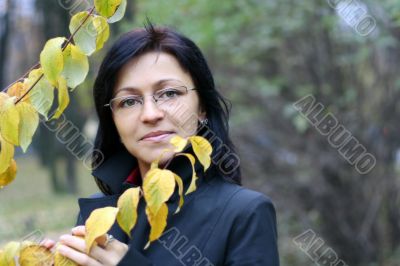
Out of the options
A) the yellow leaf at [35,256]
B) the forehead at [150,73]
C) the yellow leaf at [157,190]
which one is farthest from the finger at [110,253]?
the forehead at [150,73]

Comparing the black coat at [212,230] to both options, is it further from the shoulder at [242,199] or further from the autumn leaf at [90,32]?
the autumn leaf at [90,32]

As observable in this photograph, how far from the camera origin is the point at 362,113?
6.50m

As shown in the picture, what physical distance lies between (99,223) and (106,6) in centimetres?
48

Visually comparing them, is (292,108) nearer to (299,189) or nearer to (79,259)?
(299,189)

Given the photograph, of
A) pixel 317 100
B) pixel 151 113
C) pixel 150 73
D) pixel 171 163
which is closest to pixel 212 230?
pixel 171 163

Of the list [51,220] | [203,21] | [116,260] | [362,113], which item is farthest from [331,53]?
[51,220]

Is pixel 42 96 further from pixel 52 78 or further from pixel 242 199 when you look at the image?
pixel 242 199

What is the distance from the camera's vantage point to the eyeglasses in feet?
6.31

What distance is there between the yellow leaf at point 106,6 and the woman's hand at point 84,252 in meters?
0.50

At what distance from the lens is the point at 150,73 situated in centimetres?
196

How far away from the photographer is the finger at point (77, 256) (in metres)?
1.61

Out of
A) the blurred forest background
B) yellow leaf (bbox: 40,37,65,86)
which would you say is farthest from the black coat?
the blurred forest background

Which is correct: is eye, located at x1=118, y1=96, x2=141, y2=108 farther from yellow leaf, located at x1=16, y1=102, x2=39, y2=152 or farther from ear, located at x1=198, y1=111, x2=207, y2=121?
yellow leaf, located at x1=16, y1=102, x2=39, y2=152

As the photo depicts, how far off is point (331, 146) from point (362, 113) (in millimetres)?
428
